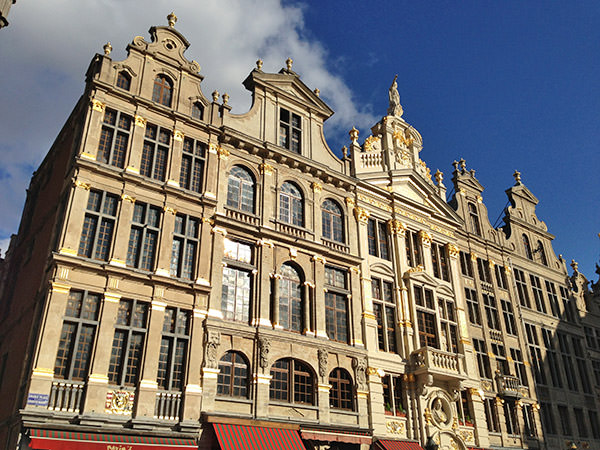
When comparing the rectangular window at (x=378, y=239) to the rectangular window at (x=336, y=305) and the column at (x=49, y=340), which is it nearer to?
the rectangular window at (x=336, y=305)

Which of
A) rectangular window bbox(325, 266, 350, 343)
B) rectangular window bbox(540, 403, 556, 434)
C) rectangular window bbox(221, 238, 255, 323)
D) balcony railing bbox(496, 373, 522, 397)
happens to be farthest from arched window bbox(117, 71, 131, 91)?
rectangular window bbox(540, 403, 556, 434)

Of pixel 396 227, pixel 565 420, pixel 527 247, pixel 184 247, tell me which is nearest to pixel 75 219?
pixel 184 247

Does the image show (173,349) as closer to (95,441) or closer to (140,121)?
(95,441)

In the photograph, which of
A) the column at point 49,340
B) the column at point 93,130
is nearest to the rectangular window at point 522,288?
the column at point 93,130

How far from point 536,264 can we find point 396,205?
14585 mm

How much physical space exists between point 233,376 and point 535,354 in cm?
2273

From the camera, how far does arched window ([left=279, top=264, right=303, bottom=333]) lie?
84.4ft

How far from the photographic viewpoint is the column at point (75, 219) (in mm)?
20734

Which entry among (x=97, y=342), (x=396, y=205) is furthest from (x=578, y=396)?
(x=97, y=342)

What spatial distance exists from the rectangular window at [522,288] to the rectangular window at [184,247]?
24737mm

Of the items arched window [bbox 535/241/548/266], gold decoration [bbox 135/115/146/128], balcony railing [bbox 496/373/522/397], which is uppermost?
arched window [bbox 535/241/548/266]

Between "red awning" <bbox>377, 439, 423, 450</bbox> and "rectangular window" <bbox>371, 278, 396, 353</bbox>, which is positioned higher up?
"rectangular window" <bbox>371, 278, 396, 353</bbox>

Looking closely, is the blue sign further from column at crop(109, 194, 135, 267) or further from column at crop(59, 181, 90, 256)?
column at crop(109, 194, 135, 267)

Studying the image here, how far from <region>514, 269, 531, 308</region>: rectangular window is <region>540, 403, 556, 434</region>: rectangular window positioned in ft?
22.2
